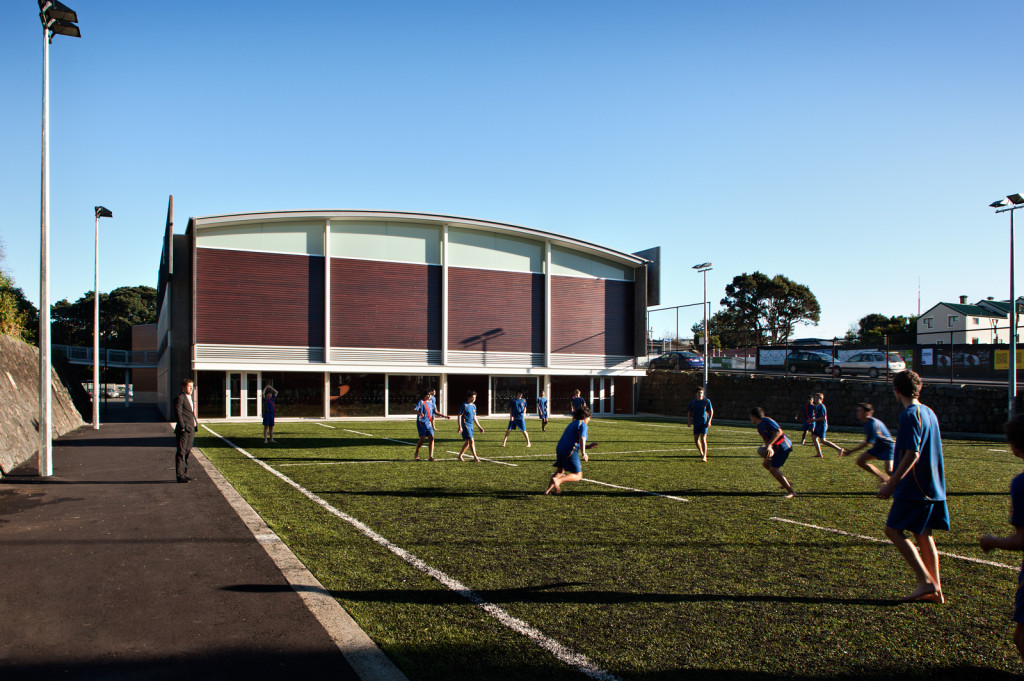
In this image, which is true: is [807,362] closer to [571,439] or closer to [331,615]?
[571,439]

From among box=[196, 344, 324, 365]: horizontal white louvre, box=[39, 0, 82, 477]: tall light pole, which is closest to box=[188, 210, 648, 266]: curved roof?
box=[196, 344, 324, 365]: horizontal white louvre

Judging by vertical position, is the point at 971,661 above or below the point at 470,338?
below

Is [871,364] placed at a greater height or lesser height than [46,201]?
lesser

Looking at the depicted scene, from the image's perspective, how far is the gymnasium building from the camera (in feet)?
101

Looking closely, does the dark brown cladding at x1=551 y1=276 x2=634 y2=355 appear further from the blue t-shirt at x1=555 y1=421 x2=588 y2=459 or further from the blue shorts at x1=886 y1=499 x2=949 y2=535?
the blue shorts at x1=886 y1=499 x2=949 y2=535

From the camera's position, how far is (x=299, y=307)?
1260 inches

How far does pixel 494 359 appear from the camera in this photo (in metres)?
36.5

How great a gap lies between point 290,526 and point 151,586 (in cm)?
234

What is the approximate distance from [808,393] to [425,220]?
70.4 ft

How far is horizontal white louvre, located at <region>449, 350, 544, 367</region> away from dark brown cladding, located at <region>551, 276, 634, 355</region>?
4.52 ft

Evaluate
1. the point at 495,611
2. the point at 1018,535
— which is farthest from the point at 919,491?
the point at 495,611

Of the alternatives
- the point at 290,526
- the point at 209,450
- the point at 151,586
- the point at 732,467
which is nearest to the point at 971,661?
the point at 151,586

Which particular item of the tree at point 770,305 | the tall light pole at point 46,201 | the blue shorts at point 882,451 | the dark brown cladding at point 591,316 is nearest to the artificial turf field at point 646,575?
the blue shorts at point 882,451

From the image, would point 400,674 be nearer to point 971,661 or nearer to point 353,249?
point 971,661
